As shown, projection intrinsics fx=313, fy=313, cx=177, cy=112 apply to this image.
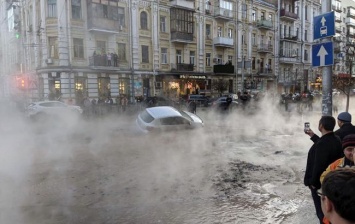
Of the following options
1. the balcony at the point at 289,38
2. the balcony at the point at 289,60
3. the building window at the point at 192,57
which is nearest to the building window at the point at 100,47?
the building window at the point at 192,57

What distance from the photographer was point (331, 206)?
1293mm

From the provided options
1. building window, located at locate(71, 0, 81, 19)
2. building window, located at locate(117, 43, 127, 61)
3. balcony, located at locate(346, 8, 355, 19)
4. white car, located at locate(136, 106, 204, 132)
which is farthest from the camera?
balcony, located at locate(346, 8, 355, 19)

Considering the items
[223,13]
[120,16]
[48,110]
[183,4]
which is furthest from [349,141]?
[223,13]

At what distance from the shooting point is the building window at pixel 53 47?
2475cm

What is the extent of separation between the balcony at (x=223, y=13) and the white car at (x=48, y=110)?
21824 millimetres

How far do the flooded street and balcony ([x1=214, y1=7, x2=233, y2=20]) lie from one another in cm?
2605

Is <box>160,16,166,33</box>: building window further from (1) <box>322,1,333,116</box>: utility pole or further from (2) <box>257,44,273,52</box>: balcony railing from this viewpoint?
(1) <box>322,1,333,116</box>: utility pole

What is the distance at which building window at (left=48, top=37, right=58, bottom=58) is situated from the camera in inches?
974

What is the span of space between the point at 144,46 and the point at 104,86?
564 centimetres

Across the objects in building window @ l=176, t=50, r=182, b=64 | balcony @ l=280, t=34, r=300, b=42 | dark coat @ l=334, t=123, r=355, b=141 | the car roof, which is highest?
balcony @ l=280, t=34, r=300, b=42

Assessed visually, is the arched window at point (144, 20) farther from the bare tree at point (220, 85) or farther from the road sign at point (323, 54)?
the road sign at point (323, 54)

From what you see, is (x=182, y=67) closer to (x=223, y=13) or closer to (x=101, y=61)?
(x=223, y=13)

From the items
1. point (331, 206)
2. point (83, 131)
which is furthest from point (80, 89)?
point (331, 206)

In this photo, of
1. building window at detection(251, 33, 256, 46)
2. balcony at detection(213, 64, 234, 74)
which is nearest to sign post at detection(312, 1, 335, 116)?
balcony at detection(213, 64, 234, 74)
